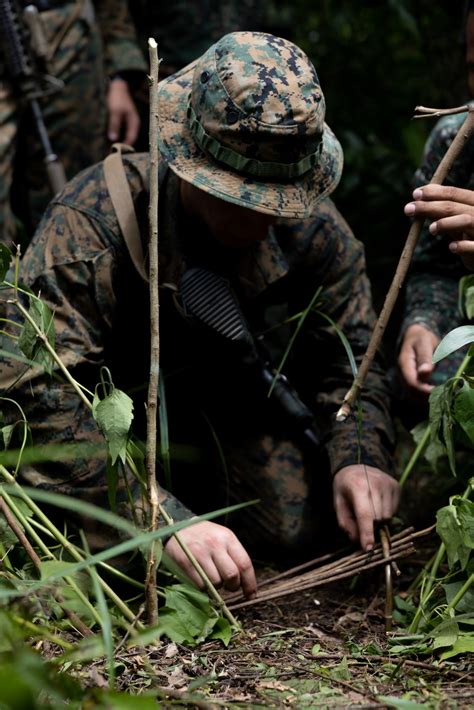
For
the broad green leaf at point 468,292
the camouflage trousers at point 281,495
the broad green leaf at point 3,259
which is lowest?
the camouflage trousers at point 281,495

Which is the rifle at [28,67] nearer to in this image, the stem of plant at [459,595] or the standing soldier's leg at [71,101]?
the standing soldier's leg at [71,101]

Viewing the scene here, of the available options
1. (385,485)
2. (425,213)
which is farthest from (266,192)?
(385,485)

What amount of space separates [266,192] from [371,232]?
2546mm

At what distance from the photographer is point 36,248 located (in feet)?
8.36

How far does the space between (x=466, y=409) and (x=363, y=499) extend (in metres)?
0.58

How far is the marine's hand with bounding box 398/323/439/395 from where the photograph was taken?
275cm

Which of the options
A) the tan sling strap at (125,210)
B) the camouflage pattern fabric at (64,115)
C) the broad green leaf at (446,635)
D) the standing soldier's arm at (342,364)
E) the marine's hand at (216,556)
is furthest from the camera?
the camouflage pattern fabric at (64,115)

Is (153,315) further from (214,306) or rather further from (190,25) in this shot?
(190,25)

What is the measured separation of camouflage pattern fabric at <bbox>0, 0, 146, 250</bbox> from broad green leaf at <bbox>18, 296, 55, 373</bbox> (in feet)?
5.19

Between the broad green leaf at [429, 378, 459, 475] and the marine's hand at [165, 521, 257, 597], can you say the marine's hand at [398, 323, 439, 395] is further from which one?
the marine's hand at [165, 521, 257, 597]

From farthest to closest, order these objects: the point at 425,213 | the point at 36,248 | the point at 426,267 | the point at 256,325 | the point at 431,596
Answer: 1. the point at 426,267
2. the point at 256,325
3. the point at 36,248
4. the point at 431,596
5. the point at 425,213

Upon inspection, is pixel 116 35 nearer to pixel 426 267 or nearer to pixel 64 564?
pixel 426 267

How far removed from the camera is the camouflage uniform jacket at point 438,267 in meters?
3.03

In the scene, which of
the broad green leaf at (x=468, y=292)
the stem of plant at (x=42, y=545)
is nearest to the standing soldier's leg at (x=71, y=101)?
the broad green leaf at (x=468, y=292)
